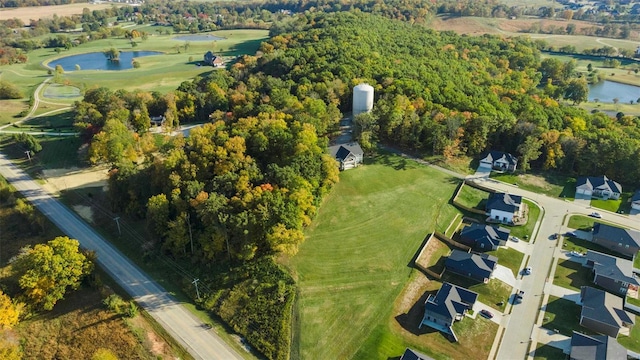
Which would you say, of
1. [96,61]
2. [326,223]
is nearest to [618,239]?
[326,223]

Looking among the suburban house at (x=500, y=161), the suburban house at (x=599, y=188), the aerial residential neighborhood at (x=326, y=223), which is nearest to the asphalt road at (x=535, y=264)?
the aerial residential neighborhood at (x=326, y=223)

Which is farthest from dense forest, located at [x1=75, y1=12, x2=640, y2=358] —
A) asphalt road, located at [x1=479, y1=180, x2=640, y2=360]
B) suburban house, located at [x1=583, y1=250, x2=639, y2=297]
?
suburban house, located at [x1=583, y1=250, x2=639, y2=297]

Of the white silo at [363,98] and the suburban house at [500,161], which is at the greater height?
the white silo at [363,98]

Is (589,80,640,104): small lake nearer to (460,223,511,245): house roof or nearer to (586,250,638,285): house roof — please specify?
(586,250,638,285): house roof

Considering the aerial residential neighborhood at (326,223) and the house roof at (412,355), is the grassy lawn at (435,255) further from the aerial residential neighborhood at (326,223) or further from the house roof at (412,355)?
the house roof at (412,355)

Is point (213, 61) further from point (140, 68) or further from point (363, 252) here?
point (363, 252)

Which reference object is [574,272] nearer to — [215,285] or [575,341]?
[575,341]
